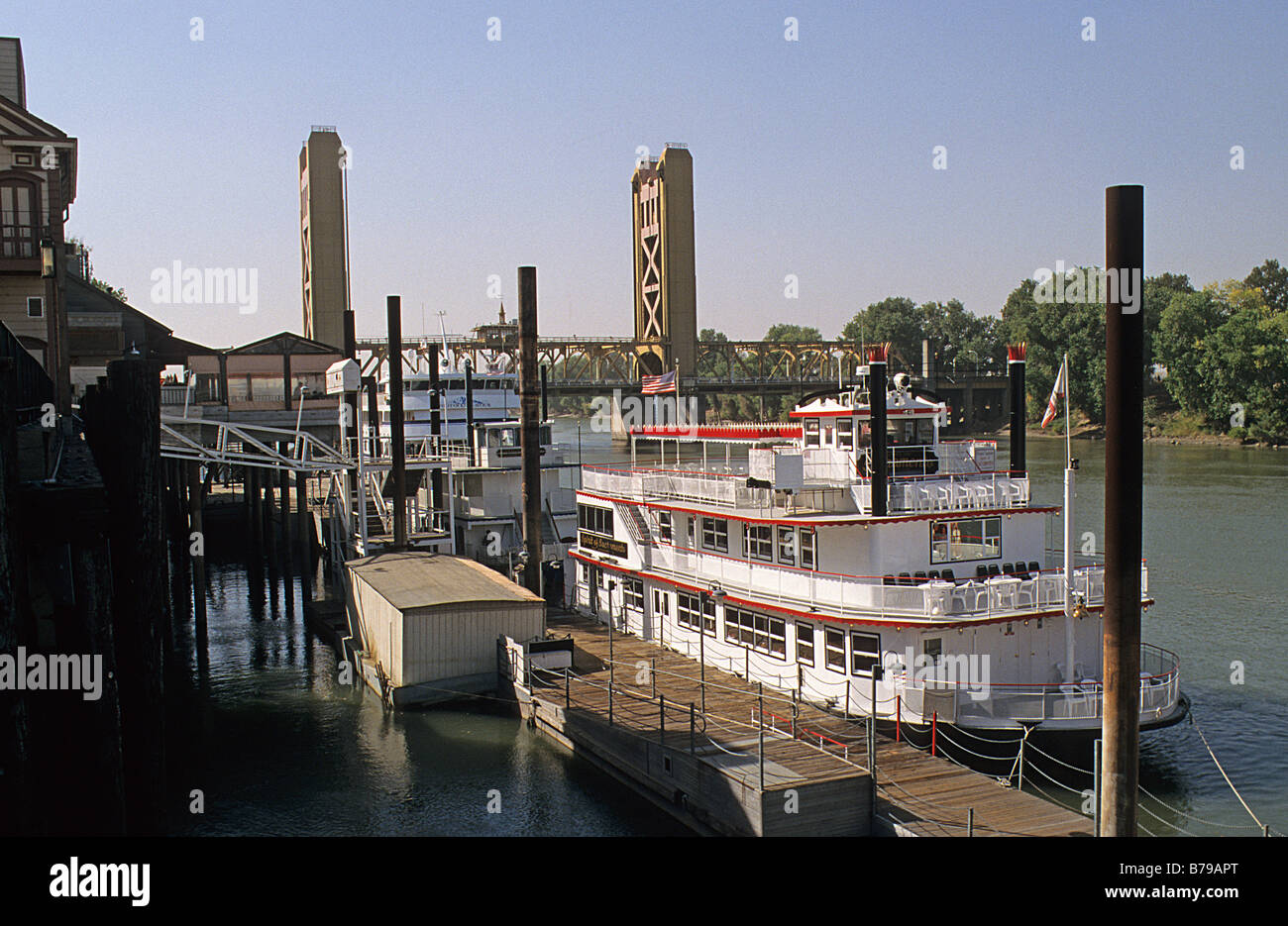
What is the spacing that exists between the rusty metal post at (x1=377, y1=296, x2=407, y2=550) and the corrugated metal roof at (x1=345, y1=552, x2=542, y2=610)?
288cm

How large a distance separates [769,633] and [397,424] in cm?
1949

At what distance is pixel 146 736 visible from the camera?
50.3 ft

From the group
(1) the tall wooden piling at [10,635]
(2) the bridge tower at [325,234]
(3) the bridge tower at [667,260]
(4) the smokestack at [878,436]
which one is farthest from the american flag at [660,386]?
(3) the bridge tower at [667,260]

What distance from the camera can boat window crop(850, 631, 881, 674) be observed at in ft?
76.7

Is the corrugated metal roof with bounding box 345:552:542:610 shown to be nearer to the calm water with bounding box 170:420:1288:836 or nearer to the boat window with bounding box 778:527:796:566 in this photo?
the calm water with bounding box 170:420:1288:836

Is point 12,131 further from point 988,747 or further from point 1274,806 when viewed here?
point 1274,806

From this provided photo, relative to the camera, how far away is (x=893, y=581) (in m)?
23.8

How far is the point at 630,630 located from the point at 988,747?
1309 centimetres

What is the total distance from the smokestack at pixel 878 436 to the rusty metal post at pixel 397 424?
19.8 m

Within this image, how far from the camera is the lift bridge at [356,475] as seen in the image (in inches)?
1612

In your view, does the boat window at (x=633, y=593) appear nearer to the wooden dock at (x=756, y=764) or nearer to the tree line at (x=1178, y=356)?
the wooden dock at (x=756, y=764)

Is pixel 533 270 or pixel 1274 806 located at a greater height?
pixel 533 270
